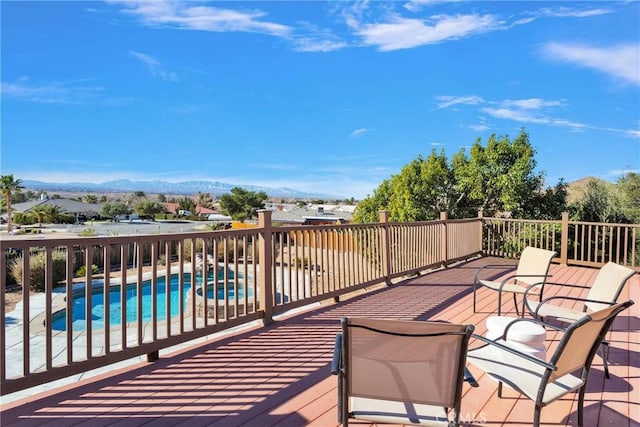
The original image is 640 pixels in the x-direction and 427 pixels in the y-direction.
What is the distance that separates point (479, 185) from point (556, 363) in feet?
37.0

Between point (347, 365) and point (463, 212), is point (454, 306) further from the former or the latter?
point (463, 212)

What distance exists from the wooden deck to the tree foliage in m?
8.51

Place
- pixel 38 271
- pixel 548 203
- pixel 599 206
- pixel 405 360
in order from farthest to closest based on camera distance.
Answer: pixel 599 206 → pixel 548 203 → pixel 38 271 → pixel 405 360

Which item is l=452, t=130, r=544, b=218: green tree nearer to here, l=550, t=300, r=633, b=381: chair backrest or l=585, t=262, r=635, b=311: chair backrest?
l=585, t=262, r=635, b=311: chair backrest

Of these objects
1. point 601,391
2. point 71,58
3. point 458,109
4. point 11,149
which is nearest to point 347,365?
point 601,391

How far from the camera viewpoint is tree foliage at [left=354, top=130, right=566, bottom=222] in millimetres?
11609

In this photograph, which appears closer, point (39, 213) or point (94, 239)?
point (94, 239)

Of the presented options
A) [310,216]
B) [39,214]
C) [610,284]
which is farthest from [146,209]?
[610,284]

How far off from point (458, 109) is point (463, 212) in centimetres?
1886

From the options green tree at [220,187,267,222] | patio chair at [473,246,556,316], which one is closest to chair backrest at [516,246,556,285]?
patio chair at [473,246,556,316]

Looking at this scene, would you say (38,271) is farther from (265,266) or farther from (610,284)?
(610,284)

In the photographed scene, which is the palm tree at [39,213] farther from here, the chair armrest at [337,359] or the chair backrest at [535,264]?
the chair armrest at [337,359]

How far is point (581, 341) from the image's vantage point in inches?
76.2

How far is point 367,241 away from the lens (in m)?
5.96
